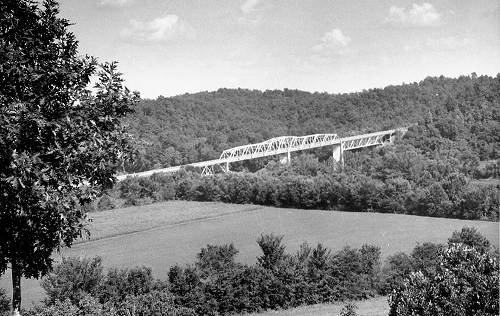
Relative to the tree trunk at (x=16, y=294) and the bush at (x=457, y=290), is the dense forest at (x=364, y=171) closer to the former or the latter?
the tree trunk at (x=16, y=294)

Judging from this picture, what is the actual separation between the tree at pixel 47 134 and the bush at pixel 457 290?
10.1m

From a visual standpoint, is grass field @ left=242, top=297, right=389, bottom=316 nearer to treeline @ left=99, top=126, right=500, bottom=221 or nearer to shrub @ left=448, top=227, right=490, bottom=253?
shrub @ left=448, top=227, right=490, bottom=253

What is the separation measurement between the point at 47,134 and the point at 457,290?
41.2ft

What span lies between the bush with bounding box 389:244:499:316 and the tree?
10.1 metres

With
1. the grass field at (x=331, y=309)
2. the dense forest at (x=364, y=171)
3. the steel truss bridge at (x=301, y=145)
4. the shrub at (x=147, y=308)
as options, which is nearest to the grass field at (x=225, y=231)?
the dense forest at (x=364, y=171)

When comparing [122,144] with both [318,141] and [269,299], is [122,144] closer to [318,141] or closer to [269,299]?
[269,299]

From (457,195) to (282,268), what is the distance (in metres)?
46.2

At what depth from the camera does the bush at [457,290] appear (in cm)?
1559

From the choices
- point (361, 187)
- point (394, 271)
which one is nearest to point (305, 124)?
point (361, 187)

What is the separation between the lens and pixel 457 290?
15.9 metres

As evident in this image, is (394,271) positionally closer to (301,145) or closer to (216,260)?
(216,260)

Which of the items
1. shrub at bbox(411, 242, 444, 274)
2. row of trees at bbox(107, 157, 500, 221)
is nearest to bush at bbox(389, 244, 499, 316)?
shrub at bbox(411, 242, 444, 274)

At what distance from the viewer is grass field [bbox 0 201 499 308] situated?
60.7 metres

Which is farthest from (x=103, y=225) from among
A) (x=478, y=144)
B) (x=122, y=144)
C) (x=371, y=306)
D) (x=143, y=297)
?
(x=478, y=144)
